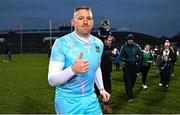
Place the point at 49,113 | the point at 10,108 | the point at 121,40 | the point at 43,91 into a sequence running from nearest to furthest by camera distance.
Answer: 1. the point at 49,113
2. the point at 10,108
3. the point at 43,91
4. the point at 121,40

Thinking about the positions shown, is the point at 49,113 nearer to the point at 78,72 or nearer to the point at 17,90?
the point at 17,90

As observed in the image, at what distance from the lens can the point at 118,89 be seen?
18.0 meters

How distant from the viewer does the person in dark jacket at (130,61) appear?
14.5 m

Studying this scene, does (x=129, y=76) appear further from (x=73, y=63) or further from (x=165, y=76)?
(x=73, y=63)

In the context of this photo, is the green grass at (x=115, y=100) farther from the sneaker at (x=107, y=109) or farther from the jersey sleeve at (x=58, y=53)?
the jersey sleeve at (x=58, y=53)

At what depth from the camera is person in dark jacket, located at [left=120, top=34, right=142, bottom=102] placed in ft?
47.6

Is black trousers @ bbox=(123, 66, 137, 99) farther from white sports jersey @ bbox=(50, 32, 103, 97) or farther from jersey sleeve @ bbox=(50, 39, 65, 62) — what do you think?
jersey sleeve @ bbox=(50, 39, 65, 62)

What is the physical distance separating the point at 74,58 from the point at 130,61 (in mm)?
9564

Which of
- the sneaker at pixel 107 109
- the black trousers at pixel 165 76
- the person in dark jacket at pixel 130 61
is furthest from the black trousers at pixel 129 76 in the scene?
the black trousers at pixel 165 76

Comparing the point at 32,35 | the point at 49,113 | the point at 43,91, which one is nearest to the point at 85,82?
the point at 49,113

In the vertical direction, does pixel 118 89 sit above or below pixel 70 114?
below

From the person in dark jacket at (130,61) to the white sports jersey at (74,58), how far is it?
30.5 ft

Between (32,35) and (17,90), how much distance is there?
8198 cm

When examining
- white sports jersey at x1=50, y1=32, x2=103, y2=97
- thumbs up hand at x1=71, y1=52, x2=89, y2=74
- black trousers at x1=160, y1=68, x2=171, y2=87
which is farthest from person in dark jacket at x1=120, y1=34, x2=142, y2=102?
thumbs up hand at x1=71, y1=52, x2=89, y2=74
